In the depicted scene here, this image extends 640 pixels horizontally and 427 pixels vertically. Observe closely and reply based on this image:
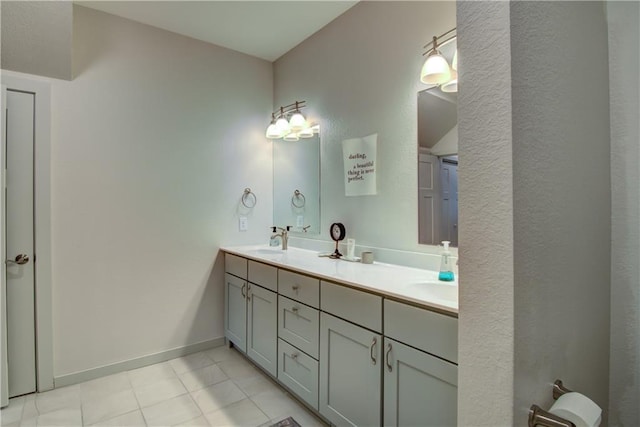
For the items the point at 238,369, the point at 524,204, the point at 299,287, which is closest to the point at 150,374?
the point at 238,369

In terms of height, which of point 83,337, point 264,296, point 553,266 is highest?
point 553,266

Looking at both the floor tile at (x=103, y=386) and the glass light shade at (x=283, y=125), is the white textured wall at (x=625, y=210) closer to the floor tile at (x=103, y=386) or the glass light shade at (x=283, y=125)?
the glass light shade at (x=283, y=125)

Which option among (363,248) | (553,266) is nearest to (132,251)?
(363,248)

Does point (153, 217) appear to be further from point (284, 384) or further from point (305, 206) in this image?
point (284, 384)

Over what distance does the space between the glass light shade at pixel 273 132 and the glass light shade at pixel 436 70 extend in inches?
59.2

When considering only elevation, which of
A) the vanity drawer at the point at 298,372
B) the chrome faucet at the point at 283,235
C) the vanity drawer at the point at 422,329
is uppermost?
the chrome faucet at the point at 283,235

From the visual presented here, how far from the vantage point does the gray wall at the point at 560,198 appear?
66 cm

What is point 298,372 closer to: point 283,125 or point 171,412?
point 171,412

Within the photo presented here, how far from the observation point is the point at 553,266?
75 centimetres

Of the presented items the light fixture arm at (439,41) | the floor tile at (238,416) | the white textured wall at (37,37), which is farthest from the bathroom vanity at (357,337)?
the white textured wall at (37,37)

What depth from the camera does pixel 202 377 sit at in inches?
93.3

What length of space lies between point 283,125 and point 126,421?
7.59 ft

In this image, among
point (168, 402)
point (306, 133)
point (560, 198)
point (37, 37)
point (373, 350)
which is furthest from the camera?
point (306, 133)

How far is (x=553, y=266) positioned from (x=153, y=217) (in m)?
2.61
